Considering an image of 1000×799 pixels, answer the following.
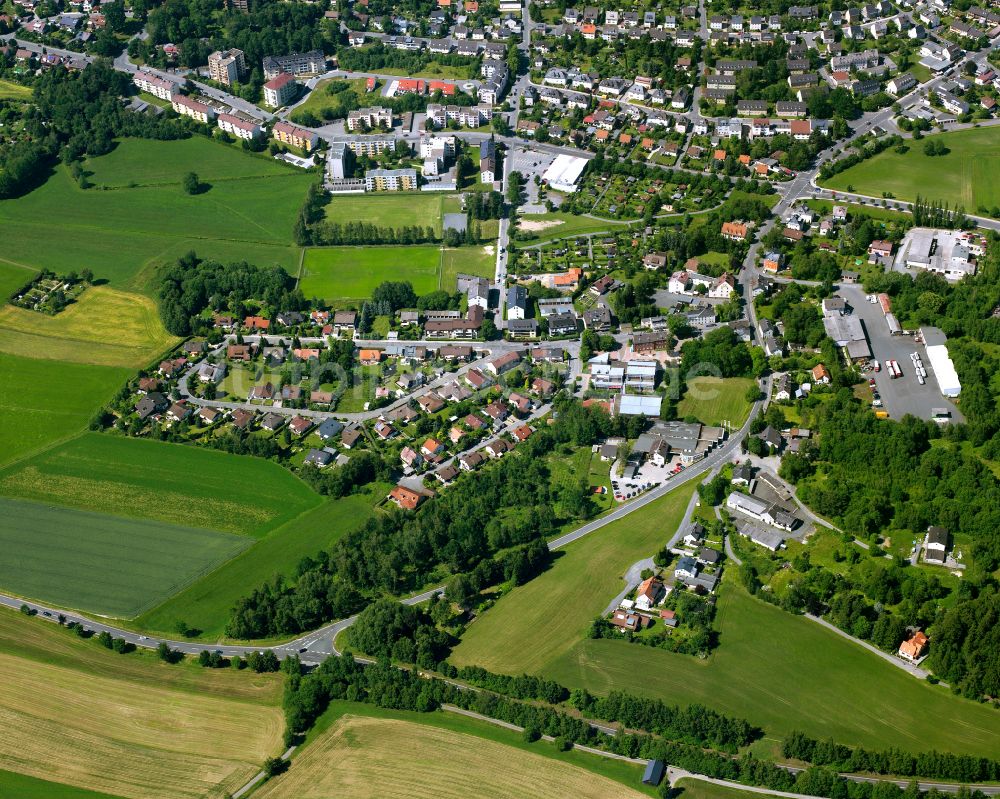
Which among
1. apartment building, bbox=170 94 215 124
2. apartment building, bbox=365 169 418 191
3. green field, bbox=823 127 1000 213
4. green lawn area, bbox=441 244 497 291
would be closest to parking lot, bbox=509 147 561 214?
green lawn area, bbox=441 244 497 291

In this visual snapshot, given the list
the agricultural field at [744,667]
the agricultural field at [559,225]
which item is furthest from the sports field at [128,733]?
the agricultural field at [559,225]

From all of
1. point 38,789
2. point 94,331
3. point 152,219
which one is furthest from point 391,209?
point 38,789

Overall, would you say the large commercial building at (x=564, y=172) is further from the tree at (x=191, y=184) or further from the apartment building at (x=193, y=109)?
the apartment building at (x=193, y=109)

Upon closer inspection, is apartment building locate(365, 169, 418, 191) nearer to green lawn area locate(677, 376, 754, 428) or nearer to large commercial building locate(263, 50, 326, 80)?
large commercial building locate(263, 50, 326, 80)

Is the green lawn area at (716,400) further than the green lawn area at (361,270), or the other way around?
the green lawn area at (361,270)

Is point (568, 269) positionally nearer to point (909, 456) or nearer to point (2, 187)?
point (909, 456)

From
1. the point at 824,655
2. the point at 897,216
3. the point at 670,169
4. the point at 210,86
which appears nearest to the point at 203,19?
the point at 210,86

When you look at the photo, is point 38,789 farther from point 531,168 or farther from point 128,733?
point 531,168
